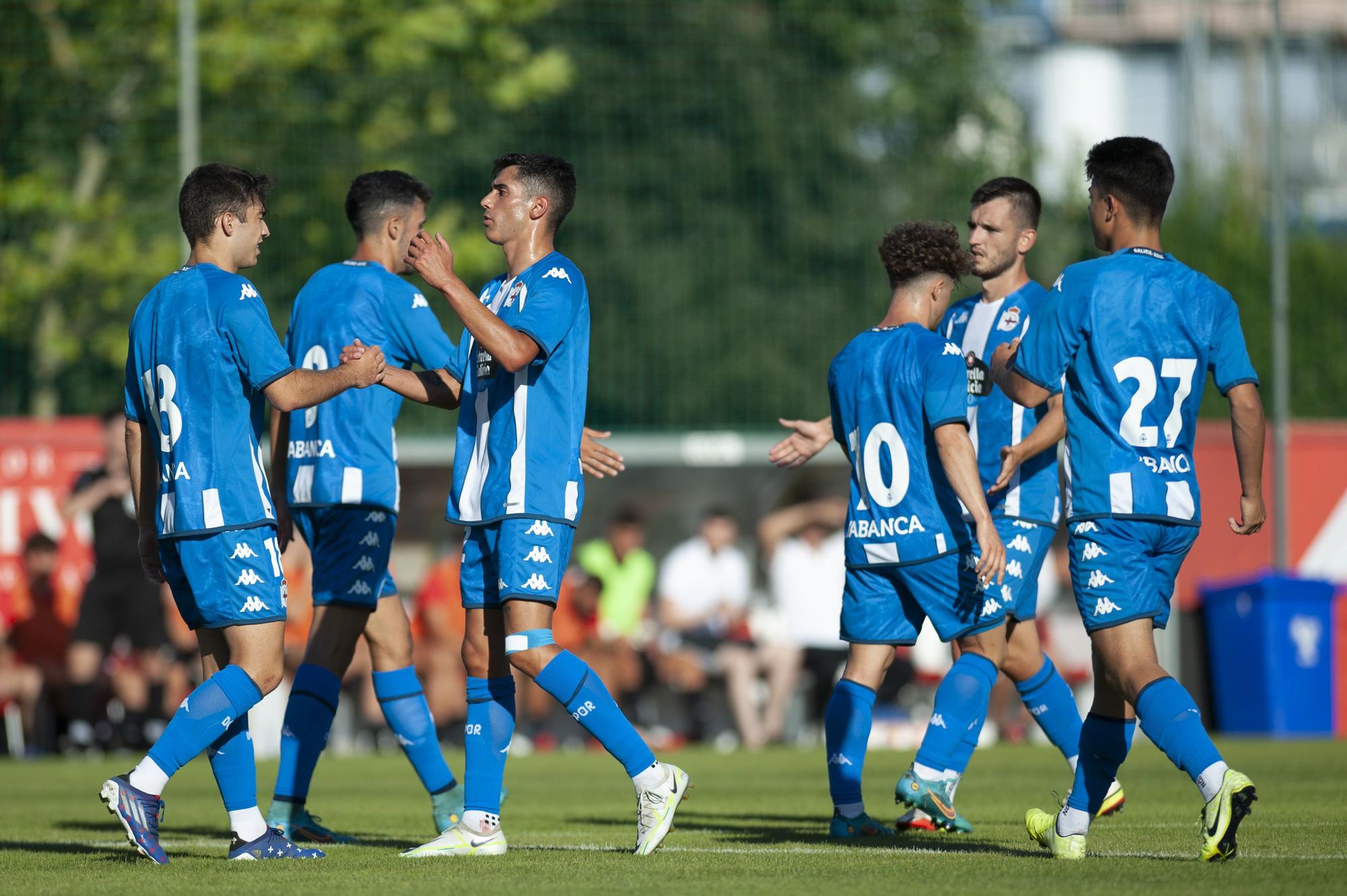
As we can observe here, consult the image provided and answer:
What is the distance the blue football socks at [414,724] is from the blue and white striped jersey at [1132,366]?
2.82m

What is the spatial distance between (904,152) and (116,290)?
36.6ft

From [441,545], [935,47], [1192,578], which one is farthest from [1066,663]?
[935,47]

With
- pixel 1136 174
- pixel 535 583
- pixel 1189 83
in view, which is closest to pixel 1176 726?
pixel 1136 174

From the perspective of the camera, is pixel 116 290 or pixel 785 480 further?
pixel 116 290

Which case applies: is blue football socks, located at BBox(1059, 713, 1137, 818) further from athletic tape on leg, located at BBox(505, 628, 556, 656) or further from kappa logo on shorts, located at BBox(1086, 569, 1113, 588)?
athletic tape on leg, located at BBox(505, 628, 556, 656)

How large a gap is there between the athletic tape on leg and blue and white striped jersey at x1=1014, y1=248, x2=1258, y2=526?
1753 millimetres

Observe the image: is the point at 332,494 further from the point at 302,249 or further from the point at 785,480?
the point at 302,249

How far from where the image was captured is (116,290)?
62.2 feet

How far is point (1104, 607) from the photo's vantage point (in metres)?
5.58

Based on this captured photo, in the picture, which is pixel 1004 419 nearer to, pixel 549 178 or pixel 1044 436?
pixel 1044 436

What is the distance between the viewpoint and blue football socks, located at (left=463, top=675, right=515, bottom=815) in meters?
6.08

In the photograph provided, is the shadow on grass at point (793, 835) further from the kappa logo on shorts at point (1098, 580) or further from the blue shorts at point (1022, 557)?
the blue shorts at point (1022, 557)

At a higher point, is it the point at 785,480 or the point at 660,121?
the point at 660,121

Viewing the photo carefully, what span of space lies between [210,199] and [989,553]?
9.61ft
